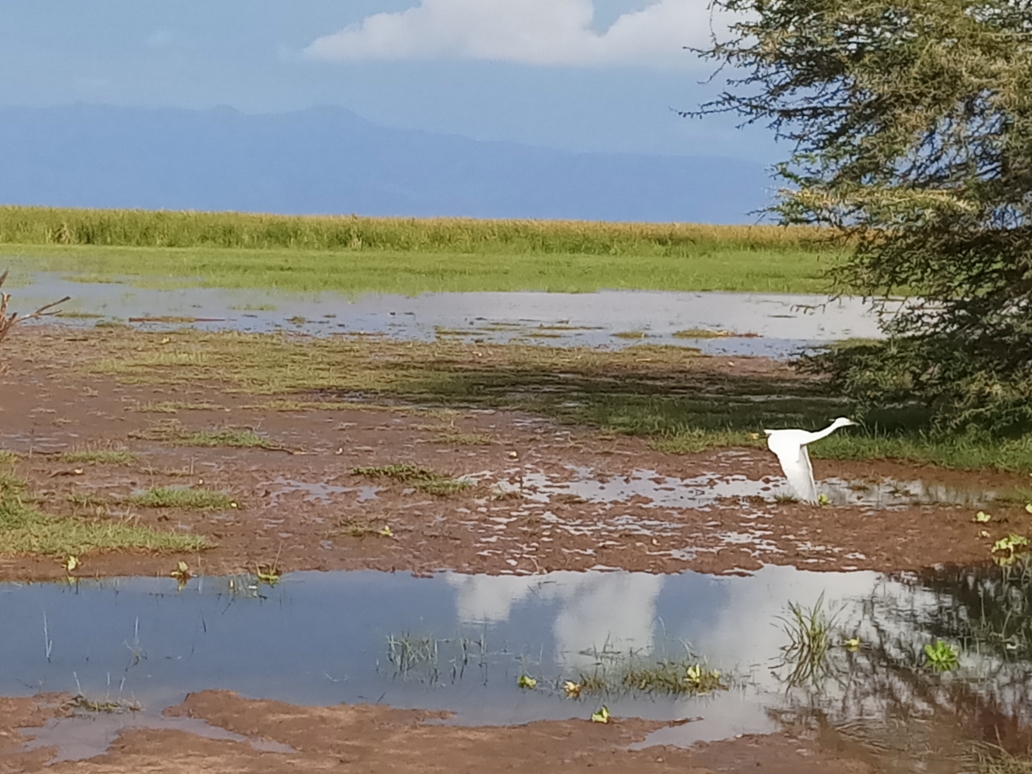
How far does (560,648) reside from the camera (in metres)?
7.24

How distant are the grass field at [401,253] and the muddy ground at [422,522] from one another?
60.3 feet

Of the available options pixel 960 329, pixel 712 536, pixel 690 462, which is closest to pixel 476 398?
pixel 690 462

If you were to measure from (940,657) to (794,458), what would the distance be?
2738 mm

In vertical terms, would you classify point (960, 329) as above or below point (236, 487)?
above

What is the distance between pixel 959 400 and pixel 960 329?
0.58 metres

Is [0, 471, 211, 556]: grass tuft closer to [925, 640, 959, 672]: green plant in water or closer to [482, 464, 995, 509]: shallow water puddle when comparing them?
[482, 464, 995, 509]: shallow water puddle

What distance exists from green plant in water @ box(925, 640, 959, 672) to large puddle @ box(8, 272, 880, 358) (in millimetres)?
12910

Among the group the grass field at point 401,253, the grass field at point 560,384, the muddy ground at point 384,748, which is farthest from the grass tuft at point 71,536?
the grass field at point 401,253

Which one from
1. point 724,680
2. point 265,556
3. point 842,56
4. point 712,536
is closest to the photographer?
point 724,680

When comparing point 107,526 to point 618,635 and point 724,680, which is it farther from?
point 724,680

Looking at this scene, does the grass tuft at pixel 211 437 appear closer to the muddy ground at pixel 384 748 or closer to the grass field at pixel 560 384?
the grass field at pixel 560 384

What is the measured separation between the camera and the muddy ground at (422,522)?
5797 millimetres

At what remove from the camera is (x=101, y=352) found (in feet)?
62.4

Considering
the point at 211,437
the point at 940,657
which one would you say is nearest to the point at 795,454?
the point at 940,657
